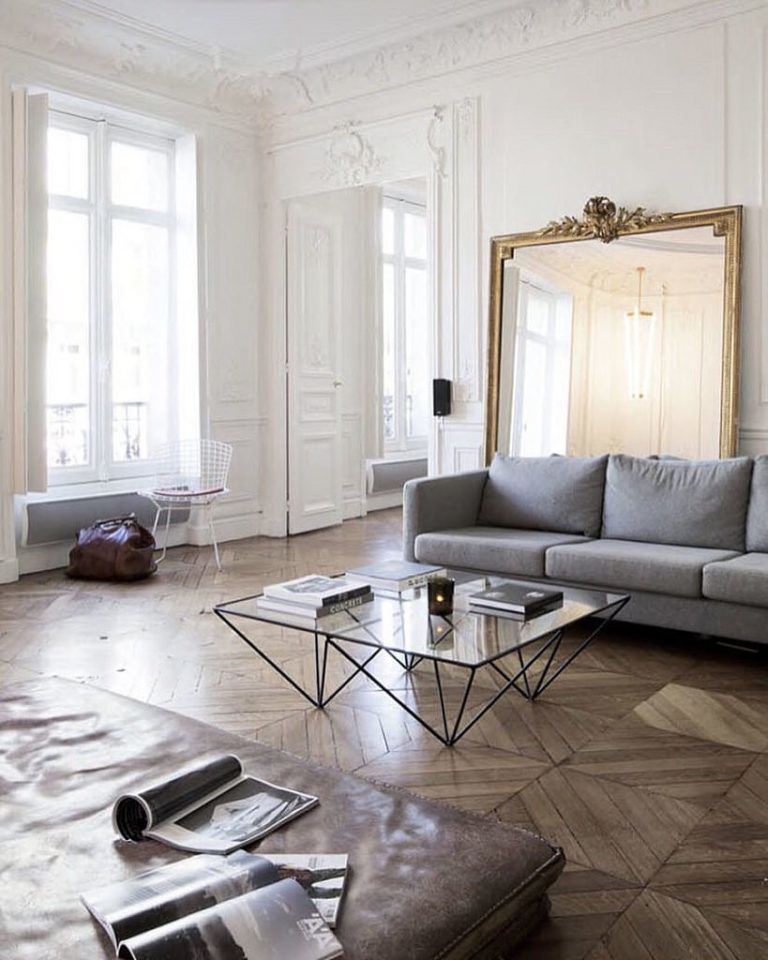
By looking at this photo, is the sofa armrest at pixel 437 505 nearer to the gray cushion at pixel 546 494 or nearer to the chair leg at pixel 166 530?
the gray cushion at pixel 546 494

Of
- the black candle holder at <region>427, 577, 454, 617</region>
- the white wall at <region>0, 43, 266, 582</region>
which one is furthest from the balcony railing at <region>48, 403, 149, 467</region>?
the black candle holder at <region>427, 577, 454, 617</region>

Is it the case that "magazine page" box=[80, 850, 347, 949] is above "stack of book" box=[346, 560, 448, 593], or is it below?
below

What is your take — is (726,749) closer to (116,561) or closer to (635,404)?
(635,404)

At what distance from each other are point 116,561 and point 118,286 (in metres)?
2.02

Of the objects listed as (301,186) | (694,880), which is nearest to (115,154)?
(301,186)

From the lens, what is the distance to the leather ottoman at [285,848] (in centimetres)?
145

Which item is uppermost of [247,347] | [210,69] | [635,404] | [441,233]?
[210,69]

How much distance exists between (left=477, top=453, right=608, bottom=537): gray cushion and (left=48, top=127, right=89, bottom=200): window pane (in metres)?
3.36

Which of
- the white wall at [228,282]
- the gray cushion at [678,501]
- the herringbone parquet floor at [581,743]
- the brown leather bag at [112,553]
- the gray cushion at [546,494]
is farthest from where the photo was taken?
the white wall at [228,282]

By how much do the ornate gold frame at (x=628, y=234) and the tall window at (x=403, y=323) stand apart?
2.97 m

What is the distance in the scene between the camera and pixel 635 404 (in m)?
5.26

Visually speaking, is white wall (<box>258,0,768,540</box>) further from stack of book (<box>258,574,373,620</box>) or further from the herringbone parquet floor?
stack of book (<box>258,574,373,620</box>)

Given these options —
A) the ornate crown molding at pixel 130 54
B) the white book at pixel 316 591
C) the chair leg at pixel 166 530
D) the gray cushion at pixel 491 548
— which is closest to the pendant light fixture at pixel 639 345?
the gray cushion at pixel 491 548

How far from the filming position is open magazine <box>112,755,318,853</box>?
1683mm
